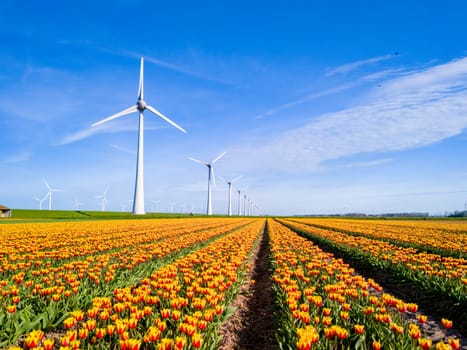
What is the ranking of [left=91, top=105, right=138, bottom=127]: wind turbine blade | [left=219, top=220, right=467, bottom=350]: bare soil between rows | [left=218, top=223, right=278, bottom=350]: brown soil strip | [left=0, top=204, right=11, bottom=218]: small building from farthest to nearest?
[left=0, top=204, right=11, bottom=218]: small building, [left=91, top=105, right=138, bottom=127]: wind turbine blade, [left=219, top=220, right=467, bottom=350]: bare soil between rows, [left=218, top=223, right=278, bottom=350]: brown soil strip

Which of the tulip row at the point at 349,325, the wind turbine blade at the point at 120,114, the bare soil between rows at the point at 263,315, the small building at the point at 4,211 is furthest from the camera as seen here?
the small building at the point at 4,211

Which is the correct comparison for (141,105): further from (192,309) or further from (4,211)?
(192,309)

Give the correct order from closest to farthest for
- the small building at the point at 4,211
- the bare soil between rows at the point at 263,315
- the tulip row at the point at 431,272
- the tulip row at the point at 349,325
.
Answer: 1. the tulip row at the point at 349,325
2. the bare soil between rows at the point at 263,315
3. the tulip row at the point at 431,272
4. the small building at the point at 4,211

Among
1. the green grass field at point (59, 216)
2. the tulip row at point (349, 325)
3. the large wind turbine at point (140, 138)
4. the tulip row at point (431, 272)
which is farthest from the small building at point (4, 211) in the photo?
the tulip row at point (349, 325)

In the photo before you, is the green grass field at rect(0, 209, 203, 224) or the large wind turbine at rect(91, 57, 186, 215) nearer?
the green grass field at rect(0, 209, 203, 224)

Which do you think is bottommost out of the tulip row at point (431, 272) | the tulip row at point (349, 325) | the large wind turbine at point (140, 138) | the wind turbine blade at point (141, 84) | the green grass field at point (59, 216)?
the green grass field at point (59, 216)

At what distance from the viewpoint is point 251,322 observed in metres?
7.03

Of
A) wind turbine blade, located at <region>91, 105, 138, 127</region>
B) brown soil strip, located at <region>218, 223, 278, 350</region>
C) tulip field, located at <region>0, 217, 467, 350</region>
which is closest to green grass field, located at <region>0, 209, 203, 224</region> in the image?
wind turbine blade, located at <region>91, 105, 138, 127</region>

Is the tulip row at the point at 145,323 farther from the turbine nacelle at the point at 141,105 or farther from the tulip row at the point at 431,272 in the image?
the turbine nacelle at the point at 141,105

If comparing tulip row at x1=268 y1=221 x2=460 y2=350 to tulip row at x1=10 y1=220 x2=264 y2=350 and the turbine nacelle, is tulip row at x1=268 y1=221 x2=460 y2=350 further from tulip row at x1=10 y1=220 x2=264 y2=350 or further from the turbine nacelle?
the turbine nacelle

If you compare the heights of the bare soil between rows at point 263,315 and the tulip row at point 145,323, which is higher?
the tulip row at point 145,323

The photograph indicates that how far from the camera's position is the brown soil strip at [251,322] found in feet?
19.1

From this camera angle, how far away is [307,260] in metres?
12.0

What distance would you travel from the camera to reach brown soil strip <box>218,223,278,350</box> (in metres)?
5.82
